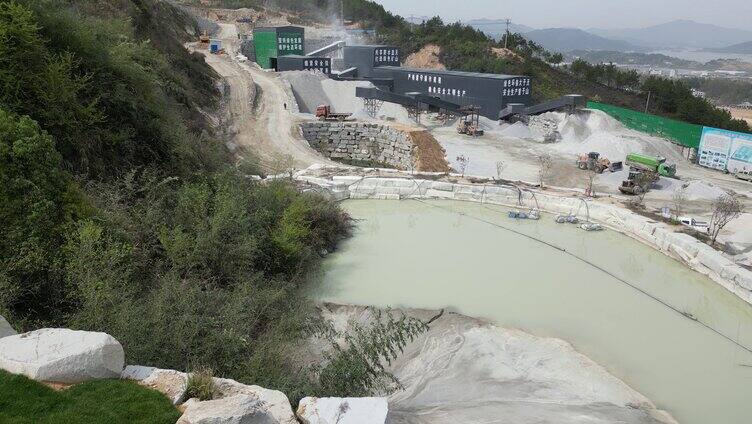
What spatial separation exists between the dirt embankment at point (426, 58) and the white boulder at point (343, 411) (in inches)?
2211

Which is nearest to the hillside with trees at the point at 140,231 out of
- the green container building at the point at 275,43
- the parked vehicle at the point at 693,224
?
the parked vehicle at the point at 693,224

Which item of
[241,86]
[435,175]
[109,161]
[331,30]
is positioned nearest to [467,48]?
[331,30]

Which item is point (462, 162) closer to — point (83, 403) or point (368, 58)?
point (83, 403)

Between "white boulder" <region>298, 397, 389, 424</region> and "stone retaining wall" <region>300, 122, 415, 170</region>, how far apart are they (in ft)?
84.2

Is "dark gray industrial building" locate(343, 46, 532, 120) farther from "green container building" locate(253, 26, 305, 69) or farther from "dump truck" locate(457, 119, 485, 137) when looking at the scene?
"green container building" locate(253, 26, 305, 69)

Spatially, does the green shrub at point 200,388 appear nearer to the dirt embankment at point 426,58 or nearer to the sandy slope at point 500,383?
the sandy slope at point 500,383

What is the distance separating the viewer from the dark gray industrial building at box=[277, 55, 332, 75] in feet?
145

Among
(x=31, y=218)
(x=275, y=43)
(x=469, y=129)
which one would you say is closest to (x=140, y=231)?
(x=31, y=218)

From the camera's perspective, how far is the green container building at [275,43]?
48.2m

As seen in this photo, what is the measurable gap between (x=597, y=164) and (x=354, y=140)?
14277 mm

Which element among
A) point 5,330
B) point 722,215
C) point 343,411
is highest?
point 5,330

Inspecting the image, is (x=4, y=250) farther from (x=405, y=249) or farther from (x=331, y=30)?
(x=331, y=30)

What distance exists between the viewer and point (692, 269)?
15.5 m

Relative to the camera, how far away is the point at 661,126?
31.7 m
